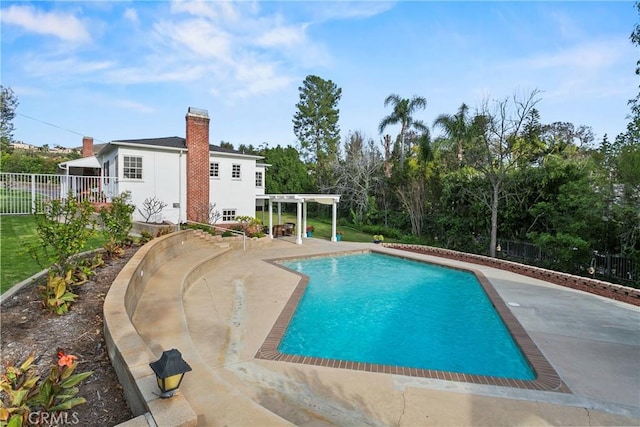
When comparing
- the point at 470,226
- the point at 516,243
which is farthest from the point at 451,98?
the point at 516,243

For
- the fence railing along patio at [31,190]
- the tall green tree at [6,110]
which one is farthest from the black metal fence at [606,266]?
the tall green tree at [6,110]

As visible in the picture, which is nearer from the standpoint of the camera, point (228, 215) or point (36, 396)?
point (36, 396)

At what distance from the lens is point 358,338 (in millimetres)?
7492

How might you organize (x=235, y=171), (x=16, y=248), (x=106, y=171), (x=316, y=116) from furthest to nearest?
(x=316, y=116) < (x=235, y=171) < (x=106, y=171) < (x=16, y=248)

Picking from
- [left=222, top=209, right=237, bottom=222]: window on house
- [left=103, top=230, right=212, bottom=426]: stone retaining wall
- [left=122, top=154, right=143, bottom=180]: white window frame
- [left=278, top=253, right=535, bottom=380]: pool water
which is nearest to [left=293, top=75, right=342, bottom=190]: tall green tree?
[left=222, top=209, right=237, bottom=222]: window on house

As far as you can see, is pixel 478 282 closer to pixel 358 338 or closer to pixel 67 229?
pixel 358 338

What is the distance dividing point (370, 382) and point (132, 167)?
55.2ft

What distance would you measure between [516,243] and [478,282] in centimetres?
594

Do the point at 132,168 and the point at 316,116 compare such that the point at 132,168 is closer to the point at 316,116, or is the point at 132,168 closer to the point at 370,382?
the point at 370,382

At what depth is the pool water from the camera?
647 centimetres

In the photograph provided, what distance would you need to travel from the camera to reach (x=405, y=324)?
27.9 ft

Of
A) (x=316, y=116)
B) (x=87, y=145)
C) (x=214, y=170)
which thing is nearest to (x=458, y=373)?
(x=214, y=170)

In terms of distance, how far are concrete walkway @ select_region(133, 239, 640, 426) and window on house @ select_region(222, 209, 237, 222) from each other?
11.7m

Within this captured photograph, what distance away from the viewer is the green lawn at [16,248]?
6777mm
